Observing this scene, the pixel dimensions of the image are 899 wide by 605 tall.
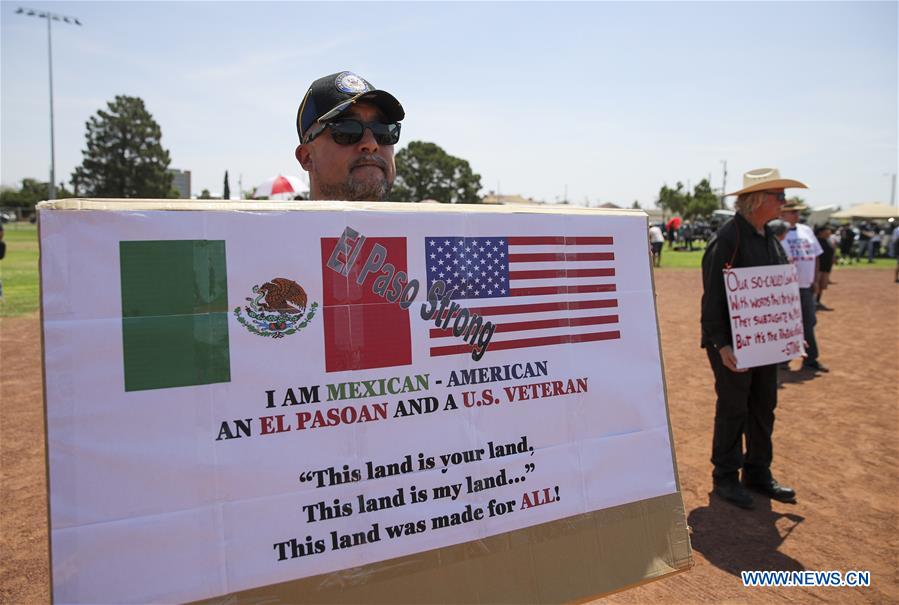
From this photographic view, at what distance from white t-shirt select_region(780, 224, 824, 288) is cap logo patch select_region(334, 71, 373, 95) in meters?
7.68

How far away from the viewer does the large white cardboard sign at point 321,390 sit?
1.47m

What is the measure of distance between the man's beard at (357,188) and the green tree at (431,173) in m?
71.4

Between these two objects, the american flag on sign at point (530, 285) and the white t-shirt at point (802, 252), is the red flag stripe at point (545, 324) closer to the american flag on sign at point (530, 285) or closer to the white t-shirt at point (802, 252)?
the american flag on sign at point (530, 285)

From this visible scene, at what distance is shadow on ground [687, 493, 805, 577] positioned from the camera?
3.59 metres

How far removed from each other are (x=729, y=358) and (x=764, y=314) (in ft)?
1.42

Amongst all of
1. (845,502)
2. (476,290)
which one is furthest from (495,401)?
(845,502)

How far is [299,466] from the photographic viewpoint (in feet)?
5.38

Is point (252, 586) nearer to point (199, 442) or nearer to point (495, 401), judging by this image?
point (199, 442)

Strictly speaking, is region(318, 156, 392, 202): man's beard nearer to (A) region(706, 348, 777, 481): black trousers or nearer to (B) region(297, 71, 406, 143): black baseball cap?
(B) region(297, 71, 406, 143): black baseball cap

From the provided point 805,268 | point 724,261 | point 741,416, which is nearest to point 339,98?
point 724,261

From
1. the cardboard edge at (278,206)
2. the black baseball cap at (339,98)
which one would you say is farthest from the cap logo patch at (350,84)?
the cardboard edge at (278,206)

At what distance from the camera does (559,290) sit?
6.78ft

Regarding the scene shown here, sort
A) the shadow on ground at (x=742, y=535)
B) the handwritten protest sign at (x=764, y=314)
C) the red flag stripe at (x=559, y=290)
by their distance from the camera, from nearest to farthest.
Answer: the red flag stripe at (x=559, y=290) < the shadow on ground at (x=742, y=535) < the handwritten protest sign at (x=764, y=314)

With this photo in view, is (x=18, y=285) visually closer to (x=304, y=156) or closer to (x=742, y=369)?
(x=304, y=156)
